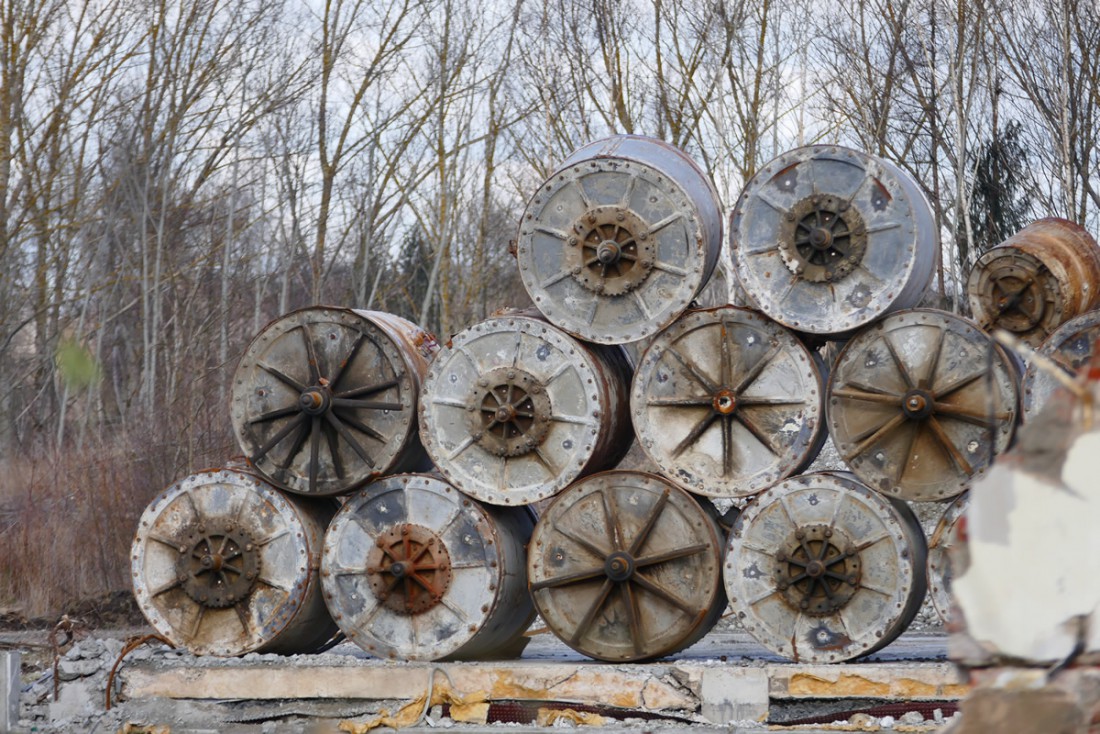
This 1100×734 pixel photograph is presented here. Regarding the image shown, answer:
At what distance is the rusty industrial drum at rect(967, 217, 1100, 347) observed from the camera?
1048cm

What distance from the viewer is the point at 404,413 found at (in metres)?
10.1

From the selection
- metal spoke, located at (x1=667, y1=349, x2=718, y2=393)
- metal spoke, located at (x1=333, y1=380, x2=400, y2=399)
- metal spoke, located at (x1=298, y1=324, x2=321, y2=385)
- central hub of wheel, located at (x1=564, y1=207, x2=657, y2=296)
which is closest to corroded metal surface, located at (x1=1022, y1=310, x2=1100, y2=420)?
metal spoke, located at (x1=667, y1=349, x2=718, y2=393)

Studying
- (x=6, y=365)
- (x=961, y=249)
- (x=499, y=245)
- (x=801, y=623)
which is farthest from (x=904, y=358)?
(x=499, y=245)

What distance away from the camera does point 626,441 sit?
10594mm

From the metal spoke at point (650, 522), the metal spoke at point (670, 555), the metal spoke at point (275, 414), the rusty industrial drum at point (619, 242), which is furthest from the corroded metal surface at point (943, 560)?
the metal spoke at point (275, 414)

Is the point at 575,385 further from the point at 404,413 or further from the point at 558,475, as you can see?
the point at 404,413

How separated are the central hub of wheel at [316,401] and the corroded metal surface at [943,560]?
4388 mm

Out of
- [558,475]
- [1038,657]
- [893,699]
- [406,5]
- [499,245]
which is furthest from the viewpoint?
[499,245]

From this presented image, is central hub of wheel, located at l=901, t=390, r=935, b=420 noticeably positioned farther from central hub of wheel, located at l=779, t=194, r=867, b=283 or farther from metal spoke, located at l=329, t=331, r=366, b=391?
metal spoke, located at l=329, t=331, r=366, b=391

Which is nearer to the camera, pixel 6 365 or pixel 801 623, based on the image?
pixel 801 623

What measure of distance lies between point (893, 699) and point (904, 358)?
7.28 ft

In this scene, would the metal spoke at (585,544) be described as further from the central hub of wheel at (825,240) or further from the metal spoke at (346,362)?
the central hub of wheel at (825,240)

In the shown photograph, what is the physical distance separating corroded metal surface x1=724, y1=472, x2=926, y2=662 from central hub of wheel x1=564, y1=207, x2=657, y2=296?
181cm

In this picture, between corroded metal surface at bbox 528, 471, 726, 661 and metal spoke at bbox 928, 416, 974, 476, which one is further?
corroded metal surface at bbox 528, 471, 726, 661
